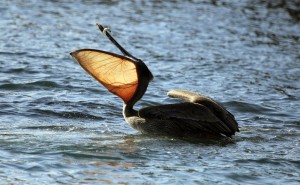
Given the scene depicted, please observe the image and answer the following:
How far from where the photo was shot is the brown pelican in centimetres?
827

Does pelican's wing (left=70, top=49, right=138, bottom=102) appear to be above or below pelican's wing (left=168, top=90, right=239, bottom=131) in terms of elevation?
above

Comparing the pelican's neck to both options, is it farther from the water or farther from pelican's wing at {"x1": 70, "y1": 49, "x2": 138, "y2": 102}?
the water

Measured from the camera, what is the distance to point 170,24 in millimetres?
16453

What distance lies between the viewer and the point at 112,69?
8.41 m

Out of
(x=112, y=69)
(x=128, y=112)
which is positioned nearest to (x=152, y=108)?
(x=128, y=112)

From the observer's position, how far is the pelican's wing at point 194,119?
827 cm

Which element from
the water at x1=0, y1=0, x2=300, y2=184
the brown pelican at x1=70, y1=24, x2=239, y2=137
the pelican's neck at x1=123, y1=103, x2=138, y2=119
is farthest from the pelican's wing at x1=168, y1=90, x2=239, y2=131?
the pelican's neck at x1=123, y1=103, x2=138, y2=119

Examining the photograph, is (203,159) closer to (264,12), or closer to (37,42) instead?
(37,42)

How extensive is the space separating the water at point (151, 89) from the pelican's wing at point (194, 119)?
152mm

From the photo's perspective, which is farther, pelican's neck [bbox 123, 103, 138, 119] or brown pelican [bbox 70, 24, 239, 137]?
pelican's neck [bbox 123, 103, 138, 119]

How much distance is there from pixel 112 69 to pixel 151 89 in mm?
3072

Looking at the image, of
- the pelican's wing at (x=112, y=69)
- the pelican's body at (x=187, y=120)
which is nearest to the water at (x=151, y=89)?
the pelican's body at (x=187, y=120)

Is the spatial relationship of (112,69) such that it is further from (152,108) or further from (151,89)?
(151,89)

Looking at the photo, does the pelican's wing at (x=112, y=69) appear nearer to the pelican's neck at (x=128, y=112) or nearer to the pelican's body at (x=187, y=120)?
the pelican's neck at (x=128, y=112)
